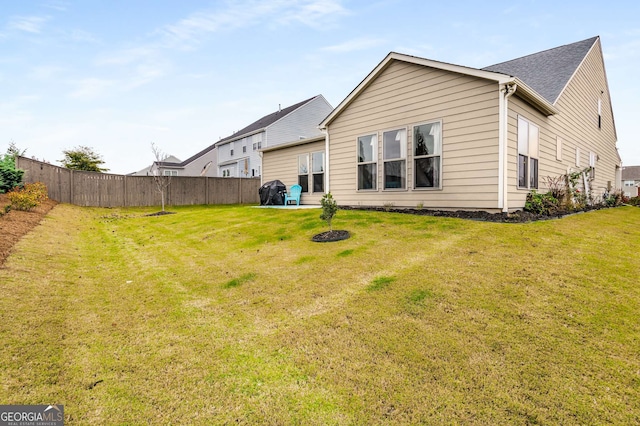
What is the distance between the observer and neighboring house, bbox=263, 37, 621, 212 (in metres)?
7.50

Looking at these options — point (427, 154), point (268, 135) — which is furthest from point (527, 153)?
point (268, 135)

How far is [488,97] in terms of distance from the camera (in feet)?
24.4

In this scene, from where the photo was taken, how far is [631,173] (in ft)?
160

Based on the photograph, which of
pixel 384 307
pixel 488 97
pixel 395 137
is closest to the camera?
pixel 384 307

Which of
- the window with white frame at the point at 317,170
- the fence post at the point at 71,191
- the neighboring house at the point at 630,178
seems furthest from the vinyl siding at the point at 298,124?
the neighboring house at the point at 630,178

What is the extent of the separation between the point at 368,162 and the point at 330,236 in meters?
4.49

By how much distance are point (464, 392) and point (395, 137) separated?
819cm

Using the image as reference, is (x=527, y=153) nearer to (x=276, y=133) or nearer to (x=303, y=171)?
(x=303, y=171)

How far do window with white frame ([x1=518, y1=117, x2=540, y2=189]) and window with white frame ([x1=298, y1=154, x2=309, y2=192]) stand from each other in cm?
838

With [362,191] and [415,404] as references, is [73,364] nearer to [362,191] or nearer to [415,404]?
[415,404]

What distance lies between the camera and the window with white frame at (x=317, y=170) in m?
13.3

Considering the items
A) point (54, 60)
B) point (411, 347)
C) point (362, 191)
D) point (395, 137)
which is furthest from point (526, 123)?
point (54, 60)

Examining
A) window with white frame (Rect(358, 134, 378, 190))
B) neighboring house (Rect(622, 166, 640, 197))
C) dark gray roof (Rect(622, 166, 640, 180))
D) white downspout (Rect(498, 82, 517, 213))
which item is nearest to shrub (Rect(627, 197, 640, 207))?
white downspout (Rect(498, 82, 517, 213))

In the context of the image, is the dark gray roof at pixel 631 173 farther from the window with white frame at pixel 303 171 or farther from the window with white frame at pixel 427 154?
the window with white frame at pixel 427 154
